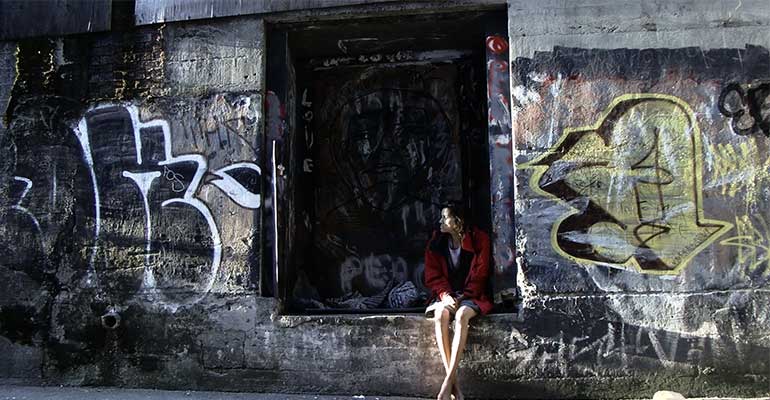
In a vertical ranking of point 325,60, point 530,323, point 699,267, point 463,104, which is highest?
point 325,60

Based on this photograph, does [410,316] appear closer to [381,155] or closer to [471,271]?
[471,271]

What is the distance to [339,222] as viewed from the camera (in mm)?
6094

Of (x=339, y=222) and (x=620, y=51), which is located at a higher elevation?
(x=620, y=51)

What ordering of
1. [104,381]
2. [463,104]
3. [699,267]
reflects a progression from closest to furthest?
[699,267] < [104,381] < [463,104]

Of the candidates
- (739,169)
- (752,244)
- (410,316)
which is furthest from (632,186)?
(410,316)

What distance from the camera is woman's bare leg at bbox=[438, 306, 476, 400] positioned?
4.52 meters

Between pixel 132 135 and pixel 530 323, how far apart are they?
352 cm

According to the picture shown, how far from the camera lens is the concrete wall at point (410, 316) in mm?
4754

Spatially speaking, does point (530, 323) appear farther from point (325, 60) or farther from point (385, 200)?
point (325, 60)

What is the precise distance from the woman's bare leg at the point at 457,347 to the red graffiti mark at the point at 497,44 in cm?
201

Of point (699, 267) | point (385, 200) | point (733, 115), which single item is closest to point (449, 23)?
point (385, 200)

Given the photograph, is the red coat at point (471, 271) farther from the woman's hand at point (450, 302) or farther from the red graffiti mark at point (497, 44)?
the red graffiti mark at point (497, 44)

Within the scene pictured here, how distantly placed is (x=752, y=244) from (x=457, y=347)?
2253mm

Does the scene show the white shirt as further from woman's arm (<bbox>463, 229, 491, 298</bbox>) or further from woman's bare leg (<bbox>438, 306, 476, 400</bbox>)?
woman's bare leg (<bbox>438, 306, 476, 400</bbox>)
